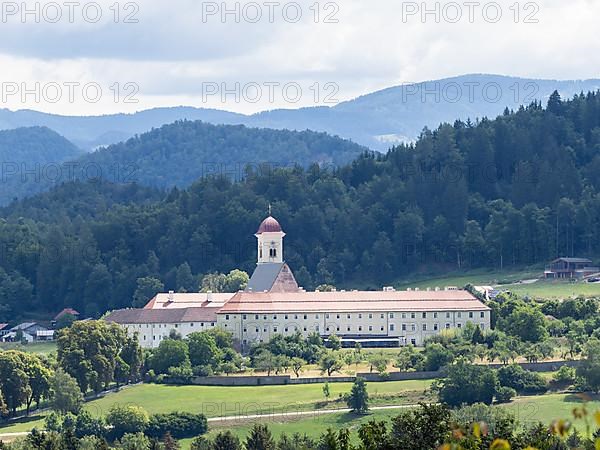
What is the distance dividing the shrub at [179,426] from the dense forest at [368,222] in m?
52.3

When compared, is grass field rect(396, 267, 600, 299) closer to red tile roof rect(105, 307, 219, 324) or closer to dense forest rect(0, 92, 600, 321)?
dense forest rect(0, 92, 600, 321)

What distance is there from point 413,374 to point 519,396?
785 centimetres

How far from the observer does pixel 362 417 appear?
9231 cm

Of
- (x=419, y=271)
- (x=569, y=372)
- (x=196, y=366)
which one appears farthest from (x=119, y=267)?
(x=569, y=372)

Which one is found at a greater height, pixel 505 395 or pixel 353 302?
pixel 353 302

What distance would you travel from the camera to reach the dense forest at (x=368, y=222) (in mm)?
150750

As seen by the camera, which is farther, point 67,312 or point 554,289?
point 67,312

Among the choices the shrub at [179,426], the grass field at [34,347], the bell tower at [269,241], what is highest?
the bell tower at [269,241]

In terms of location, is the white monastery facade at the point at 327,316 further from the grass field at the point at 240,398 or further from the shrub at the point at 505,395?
the shrub at the point at 505,395

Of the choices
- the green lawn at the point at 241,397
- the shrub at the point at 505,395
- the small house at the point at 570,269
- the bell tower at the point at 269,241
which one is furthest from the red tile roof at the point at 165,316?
the small house at the point at 570,269

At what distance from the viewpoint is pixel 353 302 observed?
392ft

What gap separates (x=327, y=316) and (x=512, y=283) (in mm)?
22901

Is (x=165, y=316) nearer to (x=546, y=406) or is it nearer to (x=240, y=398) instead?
(x=240, y=398)

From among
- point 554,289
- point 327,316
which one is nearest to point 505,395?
point 327,316
